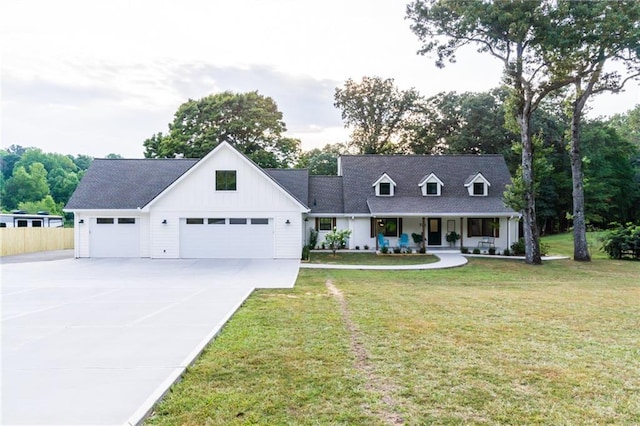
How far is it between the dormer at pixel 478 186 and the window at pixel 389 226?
5041mm

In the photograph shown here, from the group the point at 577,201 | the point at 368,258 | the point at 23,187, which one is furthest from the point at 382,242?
the point at 23,187

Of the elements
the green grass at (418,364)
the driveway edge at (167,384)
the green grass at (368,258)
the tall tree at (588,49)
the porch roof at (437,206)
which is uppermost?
the tall tree at (588,49)

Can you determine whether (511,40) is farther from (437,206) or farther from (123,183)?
(123,183)

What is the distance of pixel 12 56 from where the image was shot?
42.3 ft

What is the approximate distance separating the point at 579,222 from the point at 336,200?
12941 millimetres

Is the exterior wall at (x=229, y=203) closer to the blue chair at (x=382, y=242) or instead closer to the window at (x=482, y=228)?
the blue chair at (x=382, y=242)

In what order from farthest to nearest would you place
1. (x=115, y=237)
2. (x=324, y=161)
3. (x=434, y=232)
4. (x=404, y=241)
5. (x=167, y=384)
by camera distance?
(x=324, y=161) < (x=434, y=232) < (x=404, y=241) < (x=115, y=237) < (x=167, y=384)

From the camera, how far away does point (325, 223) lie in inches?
997

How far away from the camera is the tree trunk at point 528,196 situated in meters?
19.9

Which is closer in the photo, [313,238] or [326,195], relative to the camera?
[313,238]

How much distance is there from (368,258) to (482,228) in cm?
851

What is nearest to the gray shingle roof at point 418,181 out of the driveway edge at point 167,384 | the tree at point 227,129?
the tree at point 227,129

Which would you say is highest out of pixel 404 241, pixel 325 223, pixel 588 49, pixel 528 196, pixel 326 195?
pixel 588 49

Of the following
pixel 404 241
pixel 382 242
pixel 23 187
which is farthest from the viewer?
pixel 23 187
